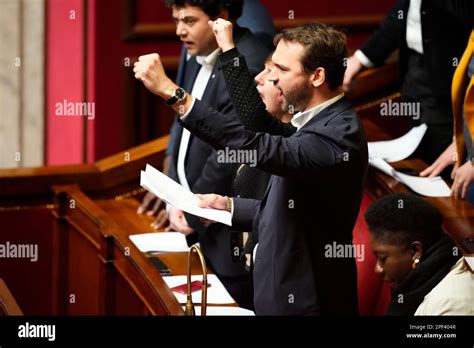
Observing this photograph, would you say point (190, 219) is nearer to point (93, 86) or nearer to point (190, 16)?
point (190, 16)

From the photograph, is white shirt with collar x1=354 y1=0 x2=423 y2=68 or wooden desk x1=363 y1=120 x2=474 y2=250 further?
white shirt with collar x1=354 y1=0 x2=423 y2=68

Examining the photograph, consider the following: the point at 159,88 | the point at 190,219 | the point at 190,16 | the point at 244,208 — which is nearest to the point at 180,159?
the point at 190,219

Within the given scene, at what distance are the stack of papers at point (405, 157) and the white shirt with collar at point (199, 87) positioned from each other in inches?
19.0

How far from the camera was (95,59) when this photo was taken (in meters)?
4.56

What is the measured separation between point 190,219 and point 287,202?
0.88m

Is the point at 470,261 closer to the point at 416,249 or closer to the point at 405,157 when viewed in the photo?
the point at 416,249

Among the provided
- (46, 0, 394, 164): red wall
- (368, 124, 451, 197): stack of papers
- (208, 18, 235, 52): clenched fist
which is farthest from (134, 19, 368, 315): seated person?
(46, 0, 394, 164): red wall

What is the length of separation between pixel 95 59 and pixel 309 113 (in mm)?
2116

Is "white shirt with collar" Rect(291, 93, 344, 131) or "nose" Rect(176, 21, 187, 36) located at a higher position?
"nose" Rect(176, 21, 187, 36)

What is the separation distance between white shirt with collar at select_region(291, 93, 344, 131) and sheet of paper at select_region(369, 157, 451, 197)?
2.17 ft

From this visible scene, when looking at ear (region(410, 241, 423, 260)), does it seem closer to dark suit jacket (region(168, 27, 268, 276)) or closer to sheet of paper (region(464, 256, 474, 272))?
sheet of paper (region(464, 256, 474, 272))

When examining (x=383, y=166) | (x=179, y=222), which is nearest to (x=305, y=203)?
(x=383, y=166)

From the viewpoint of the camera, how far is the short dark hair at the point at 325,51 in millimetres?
2561

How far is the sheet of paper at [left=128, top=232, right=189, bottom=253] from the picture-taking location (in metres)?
3.48
